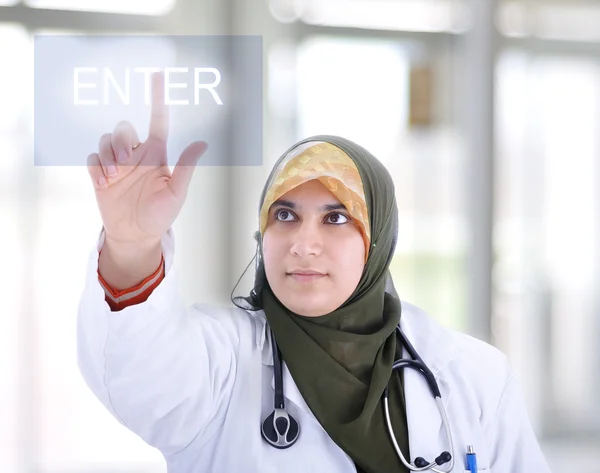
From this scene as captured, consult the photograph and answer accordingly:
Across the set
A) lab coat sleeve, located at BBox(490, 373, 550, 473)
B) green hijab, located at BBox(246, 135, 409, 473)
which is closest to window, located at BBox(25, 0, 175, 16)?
green hijab, located at BBox(246, 135, 409, 473)

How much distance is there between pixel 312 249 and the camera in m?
0.86

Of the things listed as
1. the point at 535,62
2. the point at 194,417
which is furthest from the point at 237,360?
the point at 535,62

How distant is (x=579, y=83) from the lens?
51.6 inches

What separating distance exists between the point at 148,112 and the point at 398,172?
490 millimetres

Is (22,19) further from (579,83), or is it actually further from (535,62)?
(579,83)

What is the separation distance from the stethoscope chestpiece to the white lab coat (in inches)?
0.4

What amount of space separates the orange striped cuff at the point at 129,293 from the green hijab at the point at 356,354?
0.19 m

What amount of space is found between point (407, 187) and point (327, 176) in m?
0.36

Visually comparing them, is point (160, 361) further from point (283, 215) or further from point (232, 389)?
point (283, 215)

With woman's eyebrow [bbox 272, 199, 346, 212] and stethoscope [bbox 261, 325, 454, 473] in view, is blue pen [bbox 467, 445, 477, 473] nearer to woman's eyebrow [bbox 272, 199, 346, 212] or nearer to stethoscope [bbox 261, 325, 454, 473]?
stethoscope [bbox 261, 325, 454, 473]

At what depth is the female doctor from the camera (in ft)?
2.62

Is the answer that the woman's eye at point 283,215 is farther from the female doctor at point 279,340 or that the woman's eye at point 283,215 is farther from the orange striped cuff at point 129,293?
the orange striped cuff at point 129,293

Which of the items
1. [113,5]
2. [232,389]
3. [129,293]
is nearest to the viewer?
[129,293]

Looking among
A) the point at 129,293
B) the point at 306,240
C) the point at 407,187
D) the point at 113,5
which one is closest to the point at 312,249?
the point at 306,240
